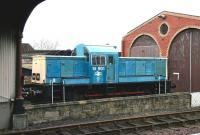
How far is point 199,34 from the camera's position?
30.2m

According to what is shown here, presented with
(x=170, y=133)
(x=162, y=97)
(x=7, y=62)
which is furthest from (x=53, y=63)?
(x=170, y=133)

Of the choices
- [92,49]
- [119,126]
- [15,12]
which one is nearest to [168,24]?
[92,49]

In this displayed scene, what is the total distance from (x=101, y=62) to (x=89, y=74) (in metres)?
1.11

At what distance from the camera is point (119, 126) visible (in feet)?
46.6

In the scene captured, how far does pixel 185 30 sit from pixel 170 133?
64.3 ft

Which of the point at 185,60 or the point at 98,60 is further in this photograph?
the point at 185,60

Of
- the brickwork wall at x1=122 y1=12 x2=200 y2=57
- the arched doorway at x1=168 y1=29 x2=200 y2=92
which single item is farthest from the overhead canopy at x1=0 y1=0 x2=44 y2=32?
the arched doorway at x1=168 y1=29 x2=200 y2=92

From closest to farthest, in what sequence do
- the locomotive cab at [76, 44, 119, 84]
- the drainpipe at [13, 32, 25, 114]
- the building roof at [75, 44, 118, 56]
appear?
the drainpipe at [13, 32, 25, 114] < the locomotive cab at [76, 44, 119, 84] < the building roof at [75, 44, 118, 56]

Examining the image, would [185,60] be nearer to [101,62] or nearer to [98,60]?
[101,62]

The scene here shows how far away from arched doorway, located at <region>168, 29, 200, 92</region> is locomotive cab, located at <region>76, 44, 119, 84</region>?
9.24 meters

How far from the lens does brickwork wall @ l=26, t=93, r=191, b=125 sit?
15148 mm

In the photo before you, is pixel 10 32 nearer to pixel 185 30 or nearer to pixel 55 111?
pixel 55 111

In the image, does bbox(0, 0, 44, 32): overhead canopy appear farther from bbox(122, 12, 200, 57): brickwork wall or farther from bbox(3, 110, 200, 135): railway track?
bbox(122, 12, 200, 57): brickwork wall

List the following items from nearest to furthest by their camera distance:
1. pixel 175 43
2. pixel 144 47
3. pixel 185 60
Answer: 1. pixel 185 60
2. pixel 175 43
3. pixel 144 47
